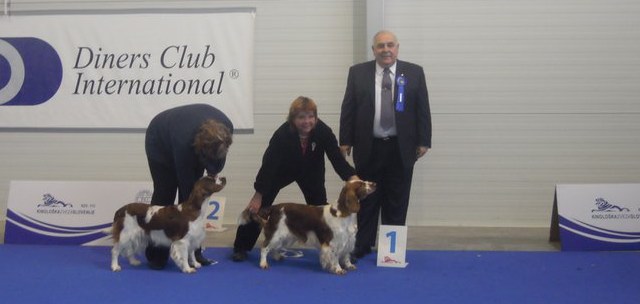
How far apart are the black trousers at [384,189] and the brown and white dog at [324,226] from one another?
17.9 inches

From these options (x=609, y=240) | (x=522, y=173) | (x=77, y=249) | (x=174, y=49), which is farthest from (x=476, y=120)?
(x=77, y=249)

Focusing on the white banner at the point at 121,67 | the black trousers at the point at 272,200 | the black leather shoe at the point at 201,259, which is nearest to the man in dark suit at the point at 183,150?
the black leather shoe at the point at 201,259

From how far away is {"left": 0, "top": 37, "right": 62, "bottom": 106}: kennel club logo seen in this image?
627 cm

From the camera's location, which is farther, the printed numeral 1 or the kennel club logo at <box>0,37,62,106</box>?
the kennel club logo at <box>0,37,62,106</box>

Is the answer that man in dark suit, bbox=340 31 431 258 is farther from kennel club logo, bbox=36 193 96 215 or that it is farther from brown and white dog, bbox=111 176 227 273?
kennel club logo, bbox=36 193 96 215

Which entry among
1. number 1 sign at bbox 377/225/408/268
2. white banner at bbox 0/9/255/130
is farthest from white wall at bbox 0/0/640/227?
number 1 sign at bbox 377/225/408/268

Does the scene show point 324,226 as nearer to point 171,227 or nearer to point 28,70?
point 171,227

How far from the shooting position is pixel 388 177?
15.8 ft

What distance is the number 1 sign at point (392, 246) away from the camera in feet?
15.1

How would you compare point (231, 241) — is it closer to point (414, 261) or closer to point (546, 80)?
point (414, 261)

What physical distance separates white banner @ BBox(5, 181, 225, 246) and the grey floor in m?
0.34

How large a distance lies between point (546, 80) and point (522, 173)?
92 centimetres

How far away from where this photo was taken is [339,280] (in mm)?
4246

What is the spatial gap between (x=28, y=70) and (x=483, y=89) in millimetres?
4492
